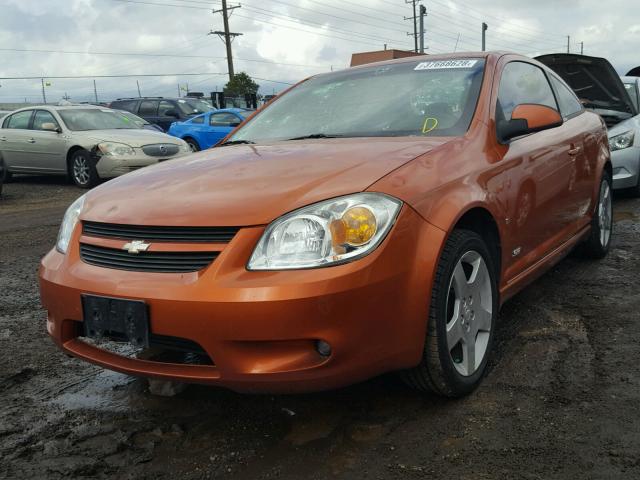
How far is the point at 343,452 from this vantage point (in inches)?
88.9

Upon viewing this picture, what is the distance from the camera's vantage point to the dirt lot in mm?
2172

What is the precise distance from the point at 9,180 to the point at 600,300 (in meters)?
11.4

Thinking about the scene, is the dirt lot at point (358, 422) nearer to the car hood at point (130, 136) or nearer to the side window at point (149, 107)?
the car hood at point (130, 136)

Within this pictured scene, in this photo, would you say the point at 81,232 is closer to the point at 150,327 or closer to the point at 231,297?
the point at 150,327

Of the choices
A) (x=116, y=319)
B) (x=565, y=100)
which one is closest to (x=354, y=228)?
(x=116, y=319)

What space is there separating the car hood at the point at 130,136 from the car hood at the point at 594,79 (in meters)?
6.05

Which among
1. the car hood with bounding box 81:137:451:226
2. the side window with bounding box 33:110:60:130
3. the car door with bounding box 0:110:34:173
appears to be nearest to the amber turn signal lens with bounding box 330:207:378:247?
the car hood with bounding box 81:137:451:226

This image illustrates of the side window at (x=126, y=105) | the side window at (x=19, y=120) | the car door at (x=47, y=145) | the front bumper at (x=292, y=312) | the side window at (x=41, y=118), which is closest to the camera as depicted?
the front bumper at (x=292, y=312)

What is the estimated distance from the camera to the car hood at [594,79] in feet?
25.3

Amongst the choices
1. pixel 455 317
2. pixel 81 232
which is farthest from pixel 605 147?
pixel 81 232

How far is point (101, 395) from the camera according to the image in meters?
2.84

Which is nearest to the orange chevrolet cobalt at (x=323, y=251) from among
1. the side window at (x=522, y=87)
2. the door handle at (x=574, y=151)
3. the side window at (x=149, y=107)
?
the side window at (x=522, y=87)

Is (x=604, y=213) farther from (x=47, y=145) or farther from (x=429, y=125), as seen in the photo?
(x=47, y=145)

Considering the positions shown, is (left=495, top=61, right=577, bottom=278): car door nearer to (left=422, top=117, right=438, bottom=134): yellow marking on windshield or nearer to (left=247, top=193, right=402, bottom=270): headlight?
(left=422, top=117, right=438, bottom=134): yellow marking on windshield
